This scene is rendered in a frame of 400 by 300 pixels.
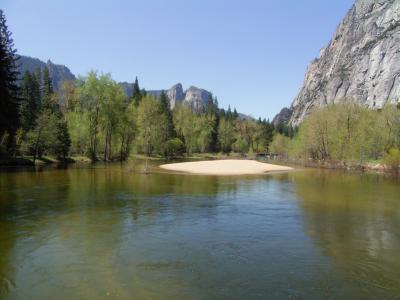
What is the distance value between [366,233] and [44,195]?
22596mm

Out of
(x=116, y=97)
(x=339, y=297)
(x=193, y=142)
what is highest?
(x=116, y=97)

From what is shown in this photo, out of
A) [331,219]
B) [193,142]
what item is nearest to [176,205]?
[331,219]

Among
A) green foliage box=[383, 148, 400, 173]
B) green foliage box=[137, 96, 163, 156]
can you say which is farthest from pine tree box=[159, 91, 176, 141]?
green foliage box=[383, 148, 400, 173]

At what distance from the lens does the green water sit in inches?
398

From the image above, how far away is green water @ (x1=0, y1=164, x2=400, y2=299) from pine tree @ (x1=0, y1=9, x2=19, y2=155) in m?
27.7

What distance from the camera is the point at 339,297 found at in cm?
968

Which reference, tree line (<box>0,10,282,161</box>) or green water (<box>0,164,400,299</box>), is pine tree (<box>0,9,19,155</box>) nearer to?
tree line (<box>0,10,282,161</box>)

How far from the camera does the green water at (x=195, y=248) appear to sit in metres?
10.1

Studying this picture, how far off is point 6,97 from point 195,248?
153 ft

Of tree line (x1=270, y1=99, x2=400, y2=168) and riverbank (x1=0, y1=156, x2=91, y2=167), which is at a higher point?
tree line (x1=270, y1=99, x2=400, y2=168)

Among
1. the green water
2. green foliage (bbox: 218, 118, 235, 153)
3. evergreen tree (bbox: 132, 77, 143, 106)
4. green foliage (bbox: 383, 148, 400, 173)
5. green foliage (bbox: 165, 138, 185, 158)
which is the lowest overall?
the green water

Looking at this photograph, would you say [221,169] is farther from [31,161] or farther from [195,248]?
[195,248]

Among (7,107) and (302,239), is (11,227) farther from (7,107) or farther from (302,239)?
(7,107)

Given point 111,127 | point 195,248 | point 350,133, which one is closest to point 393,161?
point 350,133
